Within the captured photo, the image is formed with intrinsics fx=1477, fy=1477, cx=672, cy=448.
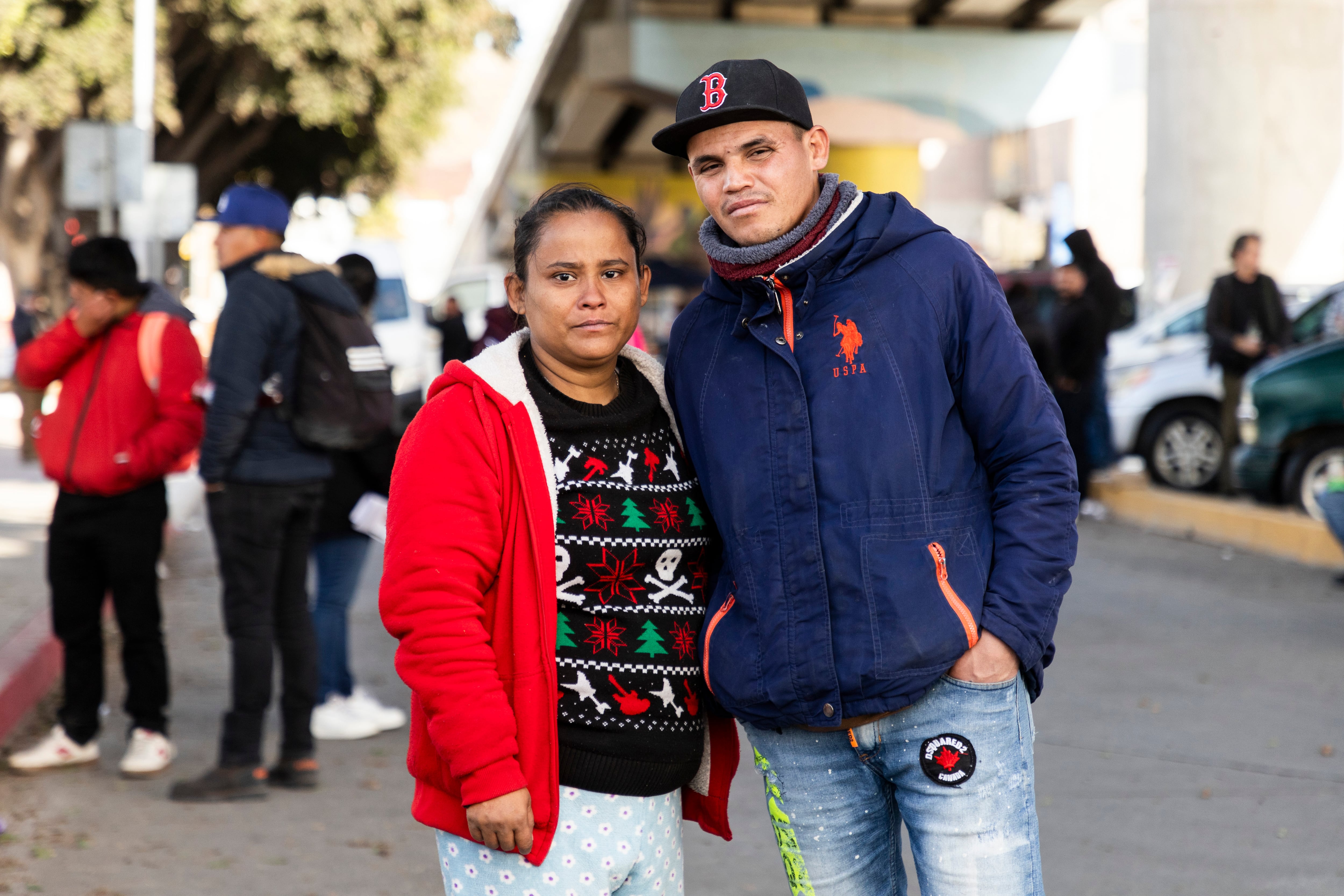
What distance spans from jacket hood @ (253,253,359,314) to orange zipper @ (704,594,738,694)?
3.06 meters

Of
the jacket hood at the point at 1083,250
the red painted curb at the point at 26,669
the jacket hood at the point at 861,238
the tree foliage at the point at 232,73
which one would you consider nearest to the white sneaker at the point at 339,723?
the red painted curb at the point at 26,669

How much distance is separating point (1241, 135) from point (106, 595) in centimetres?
1836

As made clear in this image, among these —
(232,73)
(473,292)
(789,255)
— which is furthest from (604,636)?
(232,73)

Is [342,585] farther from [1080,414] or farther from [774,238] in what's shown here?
[1080,414]

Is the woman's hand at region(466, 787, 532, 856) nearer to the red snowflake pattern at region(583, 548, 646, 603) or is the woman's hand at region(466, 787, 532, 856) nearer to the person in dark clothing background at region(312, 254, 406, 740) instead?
the red snowflake pattern at region(583, 548, 646, 603)

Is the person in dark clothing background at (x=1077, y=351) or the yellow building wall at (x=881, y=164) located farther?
the yellow building wall at (x=881, y=164)

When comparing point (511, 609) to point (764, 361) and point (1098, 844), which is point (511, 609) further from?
point (1098, 844)

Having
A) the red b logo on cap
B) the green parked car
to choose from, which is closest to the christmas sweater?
the red b logo on cap

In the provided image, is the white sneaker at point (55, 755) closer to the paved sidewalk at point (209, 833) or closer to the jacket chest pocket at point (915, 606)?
the paved sidewalk at point (209, 833)

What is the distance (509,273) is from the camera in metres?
2.68

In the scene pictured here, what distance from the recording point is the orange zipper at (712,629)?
2.54 m

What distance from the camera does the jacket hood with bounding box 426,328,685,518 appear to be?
2.45 meters

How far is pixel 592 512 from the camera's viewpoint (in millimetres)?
2465

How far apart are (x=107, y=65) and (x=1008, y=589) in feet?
72.4
